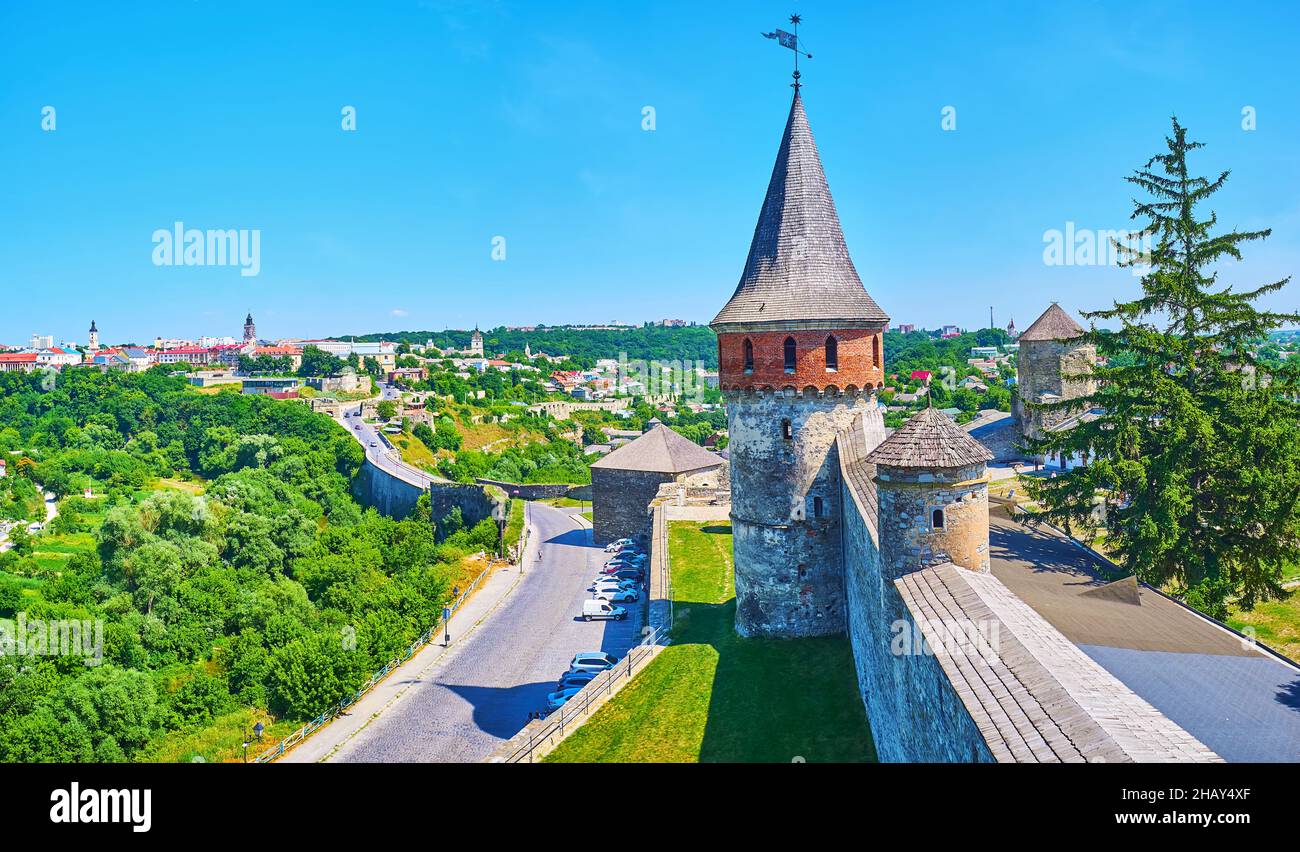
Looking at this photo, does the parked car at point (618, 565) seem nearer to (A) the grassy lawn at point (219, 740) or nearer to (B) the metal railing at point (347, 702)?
(B) the metal railing at point (347, 702)

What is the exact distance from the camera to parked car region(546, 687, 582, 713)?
2465 cm

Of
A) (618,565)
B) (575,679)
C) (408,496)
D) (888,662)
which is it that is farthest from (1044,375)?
(408,496)

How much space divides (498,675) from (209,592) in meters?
21.6

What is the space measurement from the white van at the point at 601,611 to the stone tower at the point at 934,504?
839 inches

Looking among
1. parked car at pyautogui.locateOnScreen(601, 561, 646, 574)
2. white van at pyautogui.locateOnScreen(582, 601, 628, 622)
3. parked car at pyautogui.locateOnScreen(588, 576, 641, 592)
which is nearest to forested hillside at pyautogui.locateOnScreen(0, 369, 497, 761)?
white van at pyautogui.locateOnScreen(582, 601, 628, 622)

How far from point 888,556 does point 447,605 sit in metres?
27.9

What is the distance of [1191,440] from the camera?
21.0 m

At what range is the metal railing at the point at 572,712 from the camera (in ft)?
61.5

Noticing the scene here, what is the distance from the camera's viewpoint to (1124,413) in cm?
2219

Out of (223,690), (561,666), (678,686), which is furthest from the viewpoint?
(223,690)

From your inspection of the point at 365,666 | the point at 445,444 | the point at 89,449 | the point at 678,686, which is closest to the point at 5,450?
the point at 89,449

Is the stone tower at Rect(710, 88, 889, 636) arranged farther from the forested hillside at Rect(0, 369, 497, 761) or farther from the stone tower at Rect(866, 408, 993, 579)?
the forested hillside at Rect(0, 369, 497, 761)

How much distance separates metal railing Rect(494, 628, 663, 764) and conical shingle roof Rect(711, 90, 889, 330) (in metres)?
9.24
